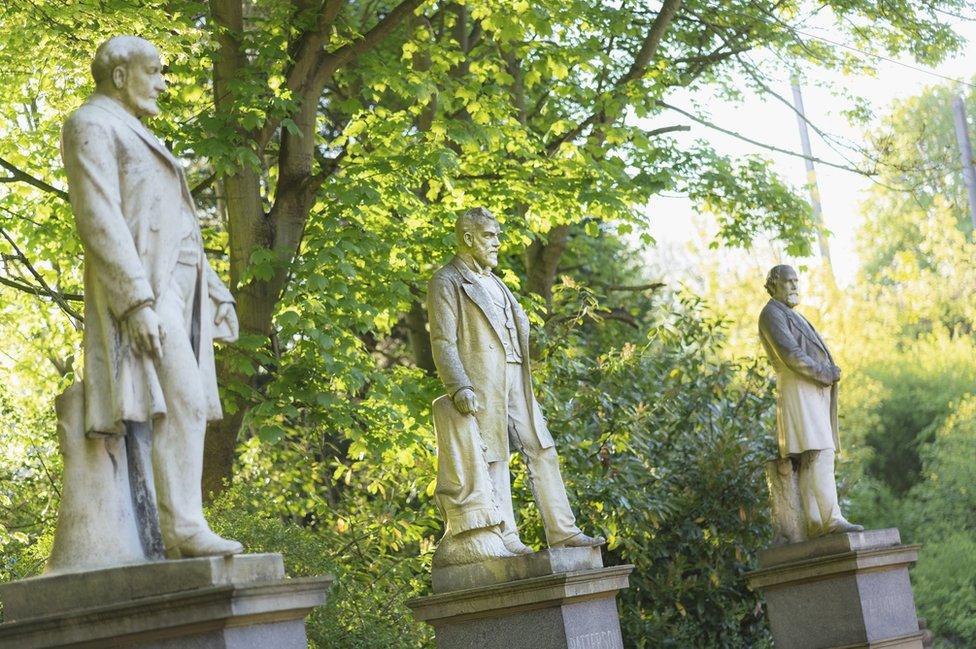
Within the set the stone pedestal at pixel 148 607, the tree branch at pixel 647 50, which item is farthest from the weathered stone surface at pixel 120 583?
the tree branch at pixel 647 50

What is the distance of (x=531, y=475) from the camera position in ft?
30.6

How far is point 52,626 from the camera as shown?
5.48m

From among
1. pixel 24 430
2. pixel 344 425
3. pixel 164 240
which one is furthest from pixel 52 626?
pixel 24 430

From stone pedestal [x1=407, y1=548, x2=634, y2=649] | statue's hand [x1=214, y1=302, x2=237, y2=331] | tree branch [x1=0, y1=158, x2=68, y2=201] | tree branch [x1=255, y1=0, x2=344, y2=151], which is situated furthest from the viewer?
tree branch [x1=255, y1=0, x2=344, y2=151]

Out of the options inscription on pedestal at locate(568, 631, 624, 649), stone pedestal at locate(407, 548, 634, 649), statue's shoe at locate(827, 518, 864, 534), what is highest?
statue's shoe at locate(827, 518, 864, 534)

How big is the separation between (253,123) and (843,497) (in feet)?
24.2

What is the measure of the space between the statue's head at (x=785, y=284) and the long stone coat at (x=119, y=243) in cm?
662

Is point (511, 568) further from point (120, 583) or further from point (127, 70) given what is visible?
point (127, 70)

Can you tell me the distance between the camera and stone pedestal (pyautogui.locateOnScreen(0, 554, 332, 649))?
17.7 ft

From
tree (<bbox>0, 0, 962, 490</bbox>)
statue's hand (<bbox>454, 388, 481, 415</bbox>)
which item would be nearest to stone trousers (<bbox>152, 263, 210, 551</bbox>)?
statue's hand (<bbox>454, 388, 481, 415</bbox>)

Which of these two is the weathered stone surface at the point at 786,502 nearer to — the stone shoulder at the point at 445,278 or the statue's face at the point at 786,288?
the statue's face at the point at 786,288

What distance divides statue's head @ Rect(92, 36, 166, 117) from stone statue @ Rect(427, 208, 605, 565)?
11.2 ft

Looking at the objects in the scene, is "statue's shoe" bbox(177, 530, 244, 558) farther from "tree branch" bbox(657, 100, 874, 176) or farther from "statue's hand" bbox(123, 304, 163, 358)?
"tree branch" bbox(657, 100, 874, 176)

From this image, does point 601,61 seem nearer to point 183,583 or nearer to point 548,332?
point 548,332
